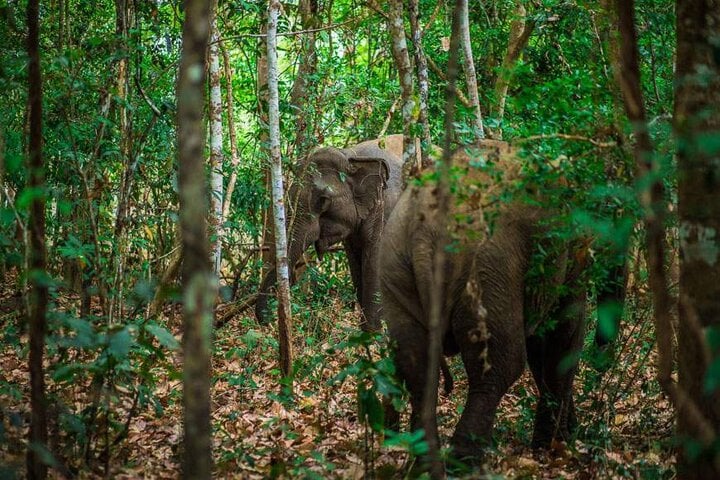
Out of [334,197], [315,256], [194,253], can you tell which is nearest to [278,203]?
[334,197]

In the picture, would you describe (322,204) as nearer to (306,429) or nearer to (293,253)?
(293,253)

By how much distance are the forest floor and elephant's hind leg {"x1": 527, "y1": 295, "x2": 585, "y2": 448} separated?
0.13 m

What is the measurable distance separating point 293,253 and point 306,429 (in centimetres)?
465

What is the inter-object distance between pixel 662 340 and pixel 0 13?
405 cm

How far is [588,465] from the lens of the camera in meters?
5.33

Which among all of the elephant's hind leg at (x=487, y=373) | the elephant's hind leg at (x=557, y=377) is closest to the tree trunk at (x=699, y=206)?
the elephant's hind leg at (x=487, y=373)

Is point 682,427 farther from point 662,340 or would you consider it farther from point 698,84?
point 698,84

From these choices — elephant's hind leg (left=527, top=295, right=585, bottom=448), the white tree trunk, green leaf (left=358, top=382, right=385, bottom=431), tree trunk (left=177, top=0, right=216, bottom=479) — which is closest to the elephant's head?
the white tree trunk

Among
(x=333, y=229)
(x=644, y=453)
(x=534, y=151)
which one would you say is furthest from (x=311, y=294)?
(x=534, y=151)

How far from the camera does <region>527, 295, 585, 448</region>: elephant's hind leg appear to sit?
6145mm

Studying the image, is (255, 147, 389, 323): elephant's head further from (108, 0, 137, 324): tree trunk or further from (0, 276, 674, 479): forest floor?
(108, 0, 137, 324): tree trunk

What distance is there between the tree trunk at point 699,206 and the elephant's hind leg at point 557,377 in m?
2.13

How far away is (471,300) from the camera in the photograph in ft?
16.5

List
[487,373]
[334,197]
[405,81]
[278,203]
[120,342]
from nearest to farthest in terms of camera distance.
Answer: [120,342], [487,373], [405,81], [278,203], [334,197]
